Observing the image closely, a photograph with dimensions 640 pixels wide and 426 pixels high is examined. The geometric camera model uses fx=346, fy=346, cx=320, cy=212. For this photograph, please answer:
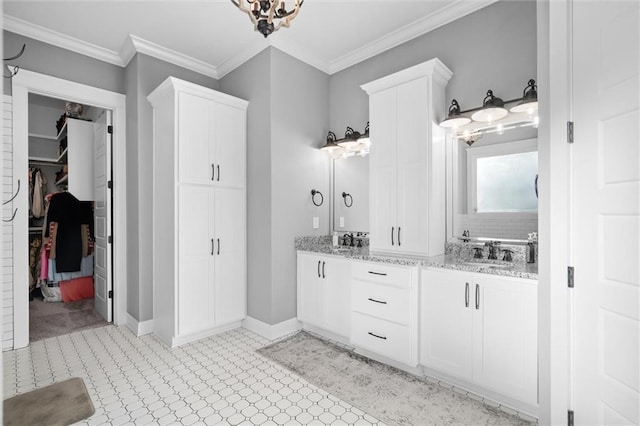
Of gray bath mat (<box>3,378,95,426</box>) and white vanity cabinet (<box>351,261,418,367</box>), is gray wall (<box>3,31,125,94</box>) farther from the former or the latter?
white vanity cabinet (<box>351,261,418,367</box>)

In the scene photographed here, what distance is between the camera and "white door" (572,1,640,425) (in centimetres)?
148

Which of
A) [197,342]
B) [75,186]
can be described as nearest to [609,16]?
[197,342]

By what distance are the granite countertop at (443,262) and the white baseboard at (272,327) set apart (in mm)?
786

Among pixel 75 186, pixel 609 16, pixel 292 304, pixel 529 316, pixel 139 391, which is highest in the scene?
pixel 609 16

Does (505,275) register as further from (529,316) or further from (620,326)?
(620,326)

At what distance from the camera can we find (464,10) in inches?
115

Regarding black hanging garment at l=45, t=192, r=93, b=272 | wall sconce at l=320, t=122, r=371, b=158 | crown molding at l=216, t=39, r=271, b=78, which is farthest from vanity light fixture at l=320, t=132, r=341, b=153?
black hanging garment at l=45, t=192, r=93, b=272

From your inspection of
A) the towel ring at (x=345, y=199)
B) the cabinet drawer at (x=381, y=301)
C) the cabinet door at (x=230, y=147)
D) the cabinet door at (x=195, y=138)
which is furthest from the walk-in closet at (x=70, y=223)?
the cabinet drawer at (x=381, y=301)

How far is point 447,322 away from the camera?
2.53m

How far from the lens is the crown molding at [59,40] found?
3163 millimetres

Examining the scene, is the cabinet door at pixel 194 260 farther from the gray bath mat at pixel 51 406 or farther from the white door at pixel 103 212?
the white door at pixel 103 212

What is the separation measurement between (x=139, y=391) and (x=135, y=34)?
321 cm

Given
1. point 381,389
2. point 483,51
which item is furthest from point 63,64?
point 381,389

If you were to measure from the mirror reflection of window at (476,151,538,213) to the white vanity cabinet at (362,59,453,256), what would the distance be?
328mm
